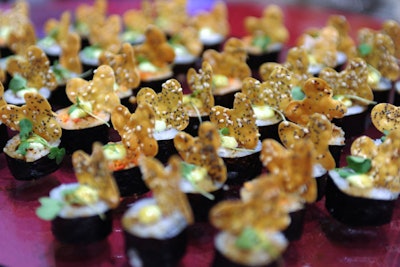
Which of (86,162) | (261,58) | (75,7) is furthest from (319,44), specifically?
(75,7)

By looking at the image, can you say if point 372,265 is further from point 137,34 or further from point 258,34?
point 137,34

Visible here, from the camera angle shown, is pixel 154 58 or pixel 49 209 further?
pixel 154 58

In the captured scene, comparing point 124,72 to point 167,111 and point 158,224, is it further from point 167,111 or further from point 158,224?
point 158,224

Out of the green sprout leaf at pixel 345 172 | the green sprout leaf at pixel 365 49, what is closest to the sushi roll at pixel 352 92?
the green sprout leaf at pixel 365 49

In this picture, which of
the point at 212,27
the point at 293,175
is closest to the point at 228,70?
the point at 212,27

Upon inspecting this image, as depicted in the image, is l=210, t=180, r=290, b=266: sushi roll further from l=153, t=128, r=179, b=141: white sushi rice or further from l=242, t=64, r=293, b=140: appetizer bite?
l=242, t=64, r=293, b=140: appetizer bite

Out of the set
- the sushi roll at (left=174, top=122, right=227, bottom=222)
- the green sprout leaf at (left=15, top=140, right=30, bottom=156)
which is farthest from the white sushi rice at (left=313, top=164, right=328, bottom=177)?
the green sprout leaf at (left=15, top=140, right=30, bottom=156)
